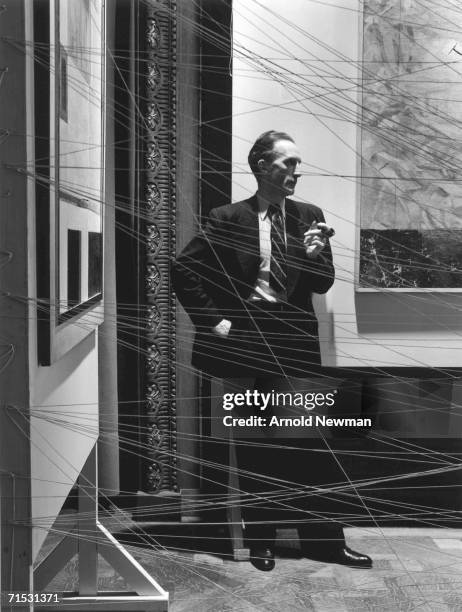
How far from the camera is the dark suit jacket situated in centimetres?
100

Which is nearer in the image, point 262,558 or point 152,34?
point 152,34

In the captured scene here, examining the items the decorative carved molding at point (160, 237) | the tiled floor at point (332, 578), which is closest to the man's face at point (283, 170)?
the decorative carved molding at point (160, 237)

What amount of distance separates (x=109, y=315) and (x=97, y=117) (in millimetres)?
248

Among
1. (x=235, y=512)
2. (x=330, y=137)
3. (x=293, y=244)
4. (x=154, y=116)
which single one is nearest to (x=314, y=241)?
(x=293, y=244)

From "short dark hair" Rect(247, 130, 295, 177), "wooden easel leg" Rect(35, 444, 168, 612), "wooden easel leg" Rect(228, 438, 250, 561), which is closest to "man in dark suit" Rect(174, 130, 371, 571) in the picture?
"short dark hair" Rect(247, 130, 295, 177)

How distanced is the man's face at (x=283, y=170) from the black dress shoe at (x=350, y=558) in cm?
48

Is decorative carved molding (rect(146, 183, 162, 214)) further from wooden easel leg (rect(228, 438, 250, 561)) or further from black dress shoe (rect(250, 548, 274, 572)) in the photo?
black dress shoe (rect(250, 548, 274, 572))

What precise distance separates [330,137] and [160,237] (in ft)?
0.80

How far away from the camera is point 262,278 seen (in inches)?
39.7

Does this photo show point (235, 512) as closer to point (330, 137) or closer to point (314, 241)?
point (314, 241)

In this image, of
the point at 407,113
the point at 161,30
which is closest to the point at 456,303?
the point at 407,113

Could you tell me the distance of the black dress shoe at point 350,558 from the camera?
3.54 feet

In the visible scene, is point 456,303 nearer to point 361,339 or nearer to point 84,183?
point 361,339

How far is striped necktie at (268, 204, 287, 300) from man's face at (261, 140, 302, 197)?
0.02m
